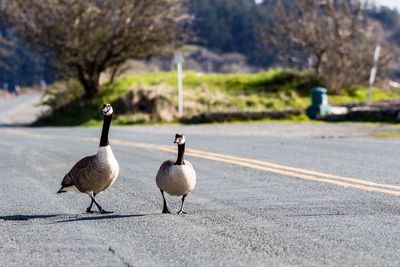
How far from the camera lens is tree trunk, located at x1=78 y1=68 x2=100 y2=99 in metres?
41.8

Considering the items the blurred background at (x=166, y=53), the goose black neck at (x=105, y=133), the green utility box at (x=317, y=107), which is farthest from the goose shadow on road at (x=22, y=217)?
the blurred background at (x=166, y=53)

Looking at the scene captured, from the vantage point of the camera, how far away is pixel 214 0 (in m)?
154

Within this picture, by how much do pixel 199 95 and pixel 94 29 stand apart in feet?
19.6

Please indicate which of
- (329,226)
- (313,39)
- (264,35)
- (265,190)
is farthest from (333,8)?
(329,226)

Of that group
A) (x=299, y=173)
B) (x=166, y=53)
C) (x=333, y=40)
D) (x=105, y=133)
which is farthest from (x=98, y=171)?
(x=166, y=53)

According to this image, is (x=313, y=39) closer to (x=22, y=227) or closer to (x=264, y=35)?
(x=264, y=35)

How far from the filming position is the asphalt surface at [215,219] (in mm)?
6438

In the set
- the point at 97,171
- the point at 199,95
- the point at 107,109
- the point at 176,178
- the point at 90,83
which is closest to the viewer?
the point at 176,178

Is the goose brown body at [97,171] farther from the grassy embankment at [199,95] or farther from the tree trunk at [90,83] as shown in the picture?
the tree trunk at [90,83]

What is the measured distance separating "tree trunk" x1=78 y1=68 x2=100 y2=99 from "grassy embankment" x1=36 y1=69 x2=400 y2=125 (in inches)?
18.4

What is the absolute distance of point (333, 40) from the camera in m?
40.0

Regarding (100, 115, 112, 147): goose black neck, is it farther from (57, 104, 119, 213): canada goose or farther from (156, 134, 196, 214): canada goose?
(156, 134, 196, 214): canada goose

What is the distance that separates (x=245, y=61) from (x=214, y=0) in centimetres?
1729

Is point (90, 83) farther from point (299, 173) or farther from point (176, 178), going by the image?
point (176, 178)
